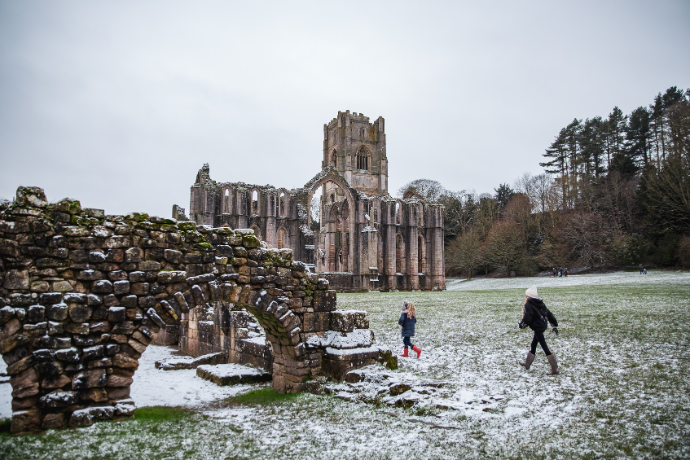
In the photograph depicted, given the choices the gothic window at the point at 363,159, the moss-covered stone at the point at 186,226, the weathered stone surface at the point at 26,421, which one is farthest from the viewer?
the gothic window at the point at 363,159

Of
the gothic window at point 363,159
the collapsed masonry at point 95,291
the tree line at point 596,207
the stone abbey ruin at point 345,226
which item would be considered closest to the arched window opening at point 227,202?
the stone abbey ruin at point 345,226

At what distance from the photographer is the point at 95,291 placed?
6.03 m

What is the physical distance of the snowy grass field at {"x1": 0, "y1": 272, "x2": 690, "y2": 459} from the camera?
5.01 m

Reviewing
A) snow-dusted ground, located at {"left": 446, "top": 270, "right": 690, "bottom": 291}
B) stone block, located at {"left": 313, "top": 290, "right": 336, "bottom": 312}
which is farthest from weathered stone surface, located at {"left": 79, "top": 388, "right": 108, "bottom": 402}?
snow-dusted ground, located at {"left": 446, "top": 270, "right": 690, "bottom": 291}

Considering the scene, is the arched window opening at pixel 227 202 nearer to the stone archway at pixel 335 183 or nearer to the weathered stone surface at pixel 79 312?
the stone archway at pixel 335 183

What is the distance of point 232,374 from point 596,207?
44074mm

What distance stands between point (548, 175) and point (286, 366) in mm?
56162

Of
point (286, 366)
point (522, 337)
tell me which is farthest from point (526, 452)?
point (522, 337)

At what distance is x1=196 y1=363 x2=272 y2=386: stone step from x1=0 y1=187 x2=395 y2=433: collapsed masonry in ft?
6.68

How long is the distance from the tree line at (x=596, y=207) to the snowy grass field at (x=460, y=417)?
29413 mm

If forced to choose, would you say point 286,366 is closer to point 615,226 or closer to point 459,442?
point 459,442

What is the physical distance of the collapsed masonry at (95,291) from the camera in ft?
18.4

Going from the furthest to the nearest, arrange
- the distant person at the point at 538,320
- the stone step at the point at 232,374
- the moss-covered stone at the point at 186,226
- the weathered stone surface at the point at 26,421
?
the stone step at the point at 232,374 → the distant person at the point at 538,320 → the moss-covered stone at the point at 186,226 → the weathered stone surface at the point at 26,421

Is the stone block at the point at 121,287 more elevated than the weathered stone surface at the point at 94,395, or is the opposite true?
the stone block at the point at 121,287
